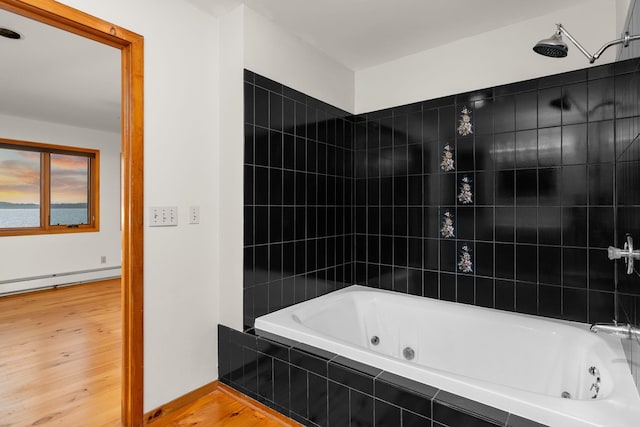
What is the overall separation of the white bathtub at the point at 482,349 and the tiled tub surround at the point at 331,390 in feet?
0.17

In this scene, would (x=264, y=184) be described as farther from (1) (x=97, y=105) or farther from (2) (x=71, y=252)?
(2) (x=71, y=252)

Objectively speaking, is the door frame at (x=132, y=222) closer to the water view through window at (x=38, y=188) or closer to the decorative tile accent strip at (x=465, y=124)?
the decorative tile accent strip at (x=465, y=124)

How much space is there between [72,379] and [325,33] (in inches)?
114

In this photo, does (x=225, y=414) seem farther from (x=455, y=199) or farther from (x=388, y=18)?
(x=388, y=18)

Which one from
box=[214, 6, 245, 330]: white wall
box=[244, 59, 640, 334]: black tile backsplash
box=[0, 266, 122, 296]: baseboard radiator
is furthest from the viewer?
box=[0, 266, 122, 296]: baseboard radiator

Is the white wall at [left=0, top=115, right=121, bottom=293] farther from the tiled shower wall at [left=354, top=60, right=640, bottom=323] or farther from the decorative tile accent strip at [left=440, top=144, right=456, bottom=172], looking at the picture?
the decorative tile accent strip at [left=440, top=144, right=456, bottom=172]

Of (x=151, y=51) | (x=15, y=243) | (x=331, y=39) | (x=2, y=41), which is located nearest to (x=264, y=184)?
(x=151, y=51)

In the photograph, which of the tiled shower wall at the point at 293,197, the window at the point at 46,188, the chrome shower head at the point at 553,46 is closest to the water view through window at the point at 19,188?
the window at the point at 46,188

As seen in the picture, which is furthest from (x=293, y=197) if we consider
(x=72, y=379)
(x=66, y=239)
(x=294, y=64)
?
(x=66, y=239)

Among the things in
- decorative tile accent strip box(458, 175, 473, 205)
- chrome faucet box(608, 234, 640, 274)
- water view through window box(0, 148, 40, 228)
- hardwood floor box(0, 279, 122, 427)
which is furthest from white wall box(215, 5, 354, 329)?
water view through window box(0, 148, 40, 228)

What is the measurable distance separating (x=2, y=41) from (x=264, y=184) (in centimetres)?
230

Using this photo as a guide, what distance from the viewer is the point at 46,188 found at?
493cm

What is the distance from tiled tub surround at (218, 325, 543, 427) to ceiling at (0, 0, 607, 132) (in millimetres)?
1975

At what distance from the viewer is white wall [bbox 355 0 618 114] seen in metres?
2.03
